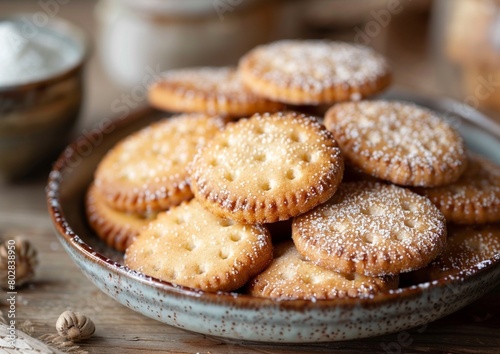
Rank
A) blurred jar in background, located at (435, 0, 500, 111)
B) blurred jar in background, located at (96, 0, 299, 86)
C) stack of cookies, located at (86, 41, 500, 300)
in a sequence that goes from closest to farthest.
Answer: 1. stack of cookies, located at (86, 41, 500, 300)
2. blurred jar in background, located at (435, 0, 500, 111)
3. blurred jar in background, located at (96, 0, 299, 86)

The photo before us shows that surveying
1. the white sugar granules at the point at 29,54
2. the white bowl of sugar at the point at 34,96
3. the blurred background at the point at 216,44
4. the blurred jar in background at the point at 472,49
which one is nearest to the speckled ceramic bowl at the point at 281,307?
the white bowl of sugar at the point at 34,96

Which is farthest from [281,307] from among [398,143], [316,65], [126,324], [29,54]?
[29,54]

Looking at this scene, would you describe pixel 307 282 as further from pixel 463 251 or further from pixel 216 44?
pixel 216 44

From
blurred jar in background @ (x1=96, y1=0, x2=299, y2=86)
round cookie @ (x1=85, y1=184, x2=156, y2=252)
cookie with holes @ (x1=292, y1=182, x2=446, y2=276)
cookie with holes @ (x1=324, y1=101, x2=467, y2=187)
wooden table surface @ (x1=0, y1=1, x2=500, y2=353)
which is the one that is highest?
cookie with holes @ (x1=324, y1=101, x2=467, y2=187)

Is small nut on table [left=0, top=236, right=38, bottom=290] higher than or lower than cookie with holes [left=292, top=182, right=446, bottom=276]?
lower

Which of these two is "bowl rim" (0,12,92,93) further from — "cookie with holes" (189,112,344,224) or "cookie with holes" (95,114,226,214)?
"cookie with holes" (189,112,344,224)

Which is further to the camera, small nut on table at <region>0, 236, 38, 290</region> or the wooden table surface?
small nut on table at <region>0, 236, 38, 290</region>

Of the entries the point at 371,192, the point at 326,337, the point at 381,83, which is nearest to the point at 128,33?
the point at 381,83

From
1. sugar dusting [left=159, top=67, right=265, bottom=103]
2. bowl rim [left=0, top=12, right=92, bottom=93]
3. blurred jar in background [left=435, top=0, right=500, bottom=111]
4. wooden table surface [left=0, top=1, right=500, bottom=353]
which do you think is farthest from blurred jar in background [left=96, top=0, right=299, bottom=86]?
wooden table surface [left=0, top=1, right=500, bottom=353]
